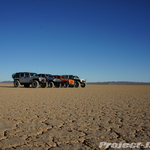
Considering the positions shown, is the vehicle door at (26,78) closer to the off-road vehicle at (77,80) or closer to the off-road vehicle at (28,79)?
the off-road vehicle at (28,79)

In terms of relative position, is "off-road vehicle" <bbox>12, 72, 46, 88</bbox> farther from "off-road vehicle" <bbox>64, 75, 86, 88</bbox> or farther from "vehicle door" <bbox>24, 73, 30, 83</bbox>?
"off-road vehicle" <bbox>64, 75, 86, 88</bbox>

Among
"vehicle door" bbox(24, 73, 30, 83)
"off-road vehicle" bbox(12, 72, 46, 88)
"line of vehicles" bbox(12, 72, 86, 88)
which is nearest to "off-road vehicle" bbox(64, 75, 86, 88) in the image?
"line of vehicles" bbox(12, 72, 86, 88)

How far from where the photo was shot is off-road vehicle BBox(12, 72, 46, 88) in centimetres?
2166

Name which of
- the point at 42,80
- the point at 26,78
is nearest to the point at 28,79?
the point at 26,78

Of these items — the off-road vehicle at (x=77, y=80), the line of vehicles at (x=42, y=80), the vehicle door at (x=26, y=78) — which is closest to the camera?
the line of vehicles at (x=42, y=80)

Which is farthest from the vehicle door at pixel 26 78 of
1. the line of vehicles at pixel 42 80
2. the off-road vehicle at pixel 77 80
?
the off-road vehicle at pixel 77 80

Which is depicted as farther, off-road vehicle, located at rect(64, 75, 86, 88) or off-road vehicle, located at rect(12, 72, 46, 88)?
off-road vehicle, located at rect(64, 75, 86, 88)

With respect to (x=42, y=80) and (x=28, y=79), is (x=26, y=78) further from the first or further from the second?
(x=42, y=80)

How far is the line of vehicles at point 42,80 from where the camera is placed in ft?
71.5

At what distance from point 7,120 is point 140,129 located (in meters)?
3.59

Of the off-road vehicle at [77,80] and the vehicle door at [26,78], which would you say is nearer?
the vehicle door at [26,78]

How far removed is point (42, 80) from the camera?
2178 cm

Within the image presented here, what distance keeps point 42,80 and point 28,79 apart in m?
1.90

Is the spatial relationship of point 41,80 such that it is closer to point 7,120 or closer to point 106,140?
point 7,120
